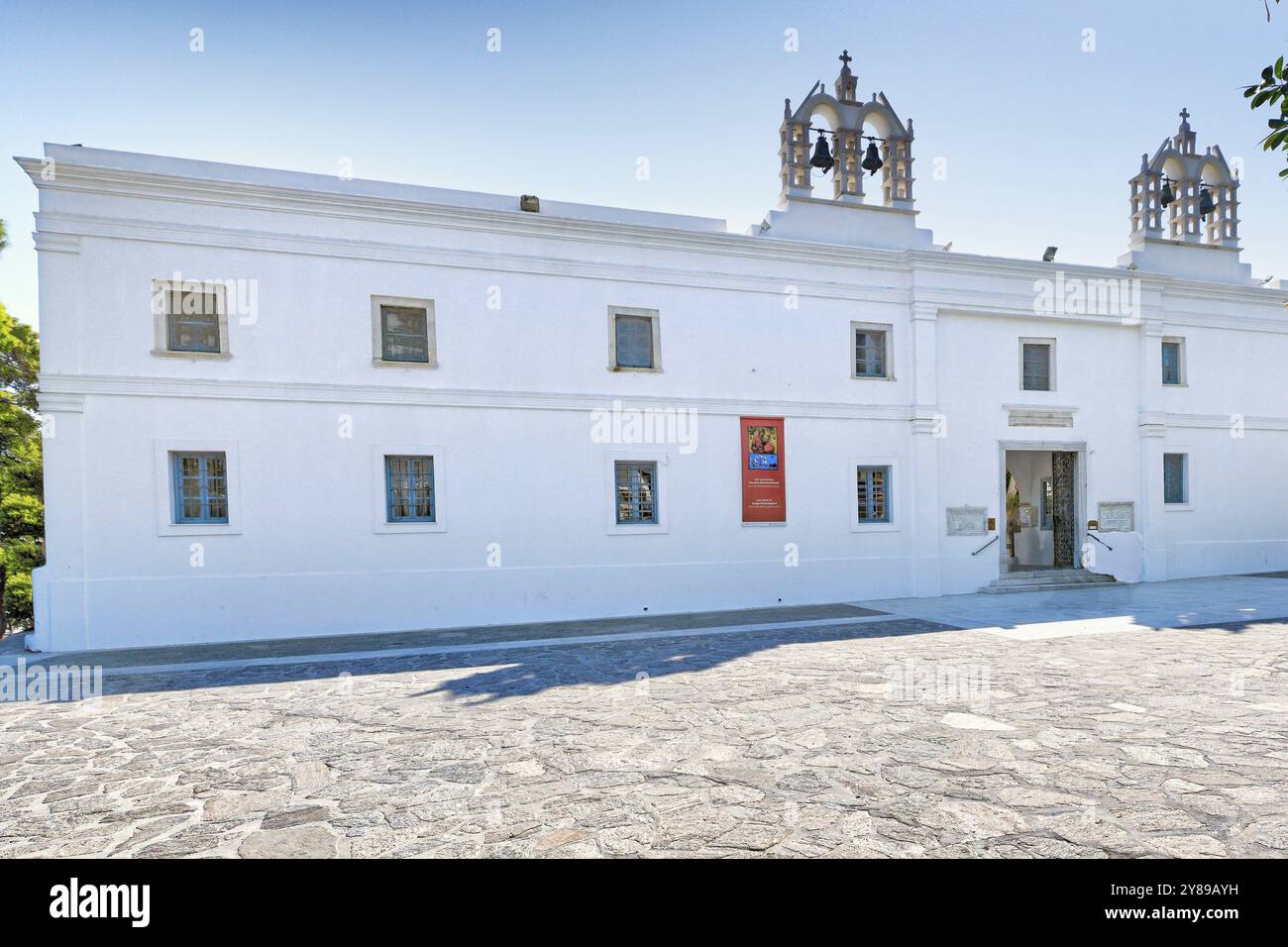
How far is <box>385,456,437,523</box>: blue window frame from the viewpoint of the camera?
40.2 ft

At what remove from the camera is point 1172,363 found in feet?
57.7

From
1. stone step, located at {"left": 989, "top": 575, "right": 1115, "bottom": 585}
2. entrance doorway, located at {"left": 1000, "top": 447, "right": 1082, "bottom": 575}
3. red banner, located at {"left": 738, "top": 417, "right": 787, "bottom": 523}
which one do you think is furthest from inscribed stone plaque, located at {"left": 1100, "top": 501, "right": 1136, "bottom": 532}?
red banner, located at {"left": 738, "top": 417, "right": 787, "bottom": 523}

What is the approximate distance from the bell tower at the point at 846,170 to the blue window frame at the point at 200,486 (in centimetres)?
1186

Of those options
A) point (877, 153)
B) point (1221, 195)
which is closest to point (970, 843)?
point (877, 153)

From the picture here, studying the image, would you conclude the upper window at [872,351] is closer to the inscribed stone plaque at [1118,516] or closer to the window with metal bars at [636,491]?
the window with metal bars at [636,491]

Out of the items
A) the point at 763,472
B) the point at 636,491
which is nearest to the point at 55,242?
the point at 636,491

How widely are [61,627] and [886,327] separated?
16716mm

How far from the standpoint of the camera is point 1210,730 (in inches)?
216

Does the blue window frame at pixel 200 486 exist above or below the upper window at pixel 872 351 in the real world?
below

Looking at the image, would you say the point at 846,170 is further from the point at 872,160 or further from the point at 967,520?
the point at 967,520

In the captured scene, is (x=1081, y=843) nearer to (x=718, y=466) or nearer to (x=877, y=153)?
(x=718, y=466)

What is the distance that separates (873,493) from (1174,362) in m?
10.1

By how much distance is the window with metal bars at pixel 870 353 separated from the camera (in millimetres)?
15055

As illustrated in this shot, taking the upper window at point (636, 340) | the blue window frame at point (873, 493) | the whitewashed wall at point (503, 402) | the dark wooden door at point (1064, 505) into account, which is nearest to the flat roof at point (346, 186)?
the whitewashed wall at point (503, 402)
